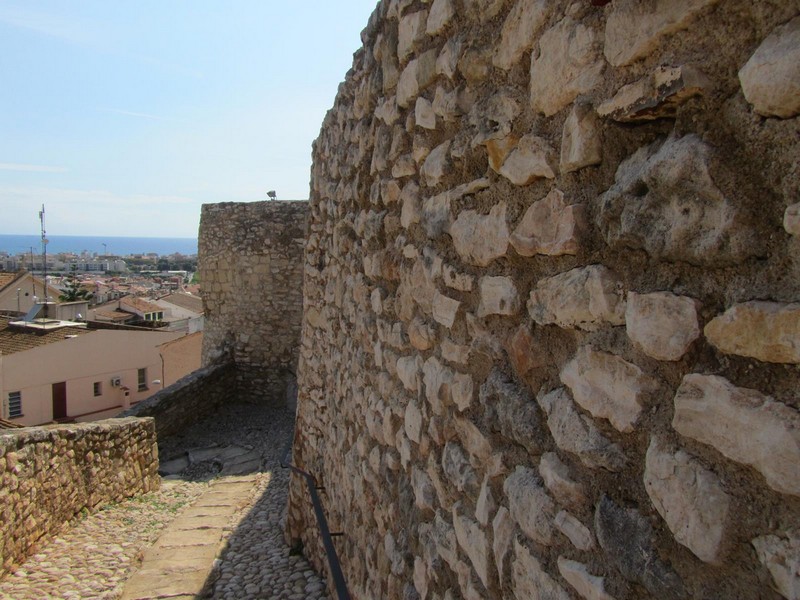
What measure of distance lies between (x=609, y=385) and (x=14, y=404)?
1862cm

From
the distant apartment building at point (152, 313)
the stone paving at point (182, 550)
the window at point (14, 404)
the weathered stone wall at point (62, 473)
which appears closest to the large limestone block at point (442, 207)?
the stone paving at point (182, 550)

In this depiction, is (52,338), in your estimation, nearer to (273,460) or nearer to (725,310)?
(273,460)

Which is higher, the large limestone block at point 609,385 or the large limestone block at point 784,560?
the large limestone block at point 609,385

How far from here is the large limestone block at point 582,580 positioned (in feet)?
3.57

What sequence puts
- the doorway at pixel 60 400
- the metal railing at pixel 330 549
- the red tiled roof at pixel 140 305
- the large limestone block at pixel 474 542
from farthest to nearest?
the red tiled roof at pixel 140 305, the doorway at pixel 60 400, the metal railing at pixel 330 549, the large limestone block at pixel 474 542

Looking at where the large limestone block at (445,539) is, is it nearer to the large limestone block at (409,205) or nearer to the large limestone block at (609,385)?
the large limestone block at (609,385)

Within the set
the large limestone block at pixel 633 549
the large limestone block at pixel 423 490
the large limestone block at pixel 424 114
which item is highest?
the large limestone block at pixel 424 114

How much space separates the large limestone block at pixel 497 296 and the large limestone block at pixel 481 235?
0.06 meters

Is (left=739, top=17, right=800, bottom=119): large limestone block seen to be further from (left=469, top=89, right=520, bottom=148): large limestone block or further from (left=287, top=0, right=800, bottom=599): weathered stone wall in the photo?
(left=469, top=89, right=520, bottom=148): large limestone block

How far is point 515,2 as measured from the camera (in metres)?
1.47

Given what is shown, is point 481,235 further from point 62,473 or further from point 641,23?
point 62,473

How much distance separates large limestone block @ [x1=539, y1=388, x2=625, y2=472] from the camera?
3.63 feet

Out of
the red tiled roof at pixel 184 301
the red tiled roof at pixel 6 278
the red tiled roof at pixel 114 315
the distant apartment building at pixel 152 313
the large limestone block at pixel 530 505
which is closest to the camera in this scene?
the large limestone block at pixel 530 505

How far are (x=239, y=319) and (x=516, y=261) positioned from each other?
34.3 ft
